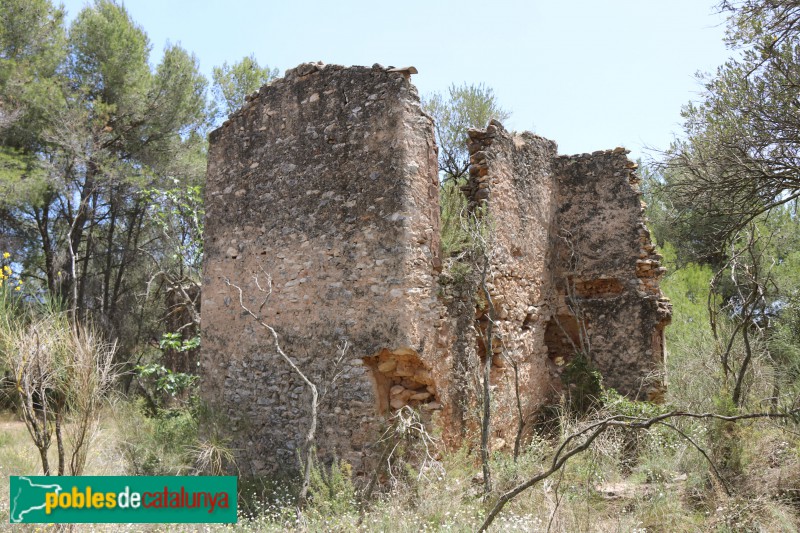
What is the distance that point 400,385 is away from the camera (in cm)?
593

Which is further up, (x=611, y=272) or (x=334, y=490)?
(x=611, y=272)

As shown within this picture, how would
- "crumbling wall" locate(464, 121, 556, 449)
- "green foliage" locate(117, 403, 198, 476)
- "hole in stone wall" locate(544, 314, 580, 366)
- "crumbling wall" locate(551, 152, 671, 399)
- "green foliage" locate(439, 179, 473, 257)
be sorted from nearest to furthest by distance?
"green foliage" locate(439, 179, 473, 257), "crumbling wall" locate(464, 121, 556, 449), "green foliage" locate(117, 403, 198, 476), "crumbling wall" locate(551, 152, 671, 399), "hole in stone wall" locate(544, 314, 580, 366)

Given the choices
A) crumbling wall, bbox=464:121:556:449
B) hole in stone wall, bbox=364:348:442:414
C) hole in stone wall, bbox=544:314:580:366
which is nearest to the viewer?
hole in stone wall, bbox=364:348:442:414

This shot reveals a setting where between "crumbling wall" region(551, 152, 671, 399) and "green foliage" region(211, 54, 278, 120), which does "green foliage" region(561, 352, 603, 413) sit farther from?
"green foliage" region(211, 54, 278, 120)

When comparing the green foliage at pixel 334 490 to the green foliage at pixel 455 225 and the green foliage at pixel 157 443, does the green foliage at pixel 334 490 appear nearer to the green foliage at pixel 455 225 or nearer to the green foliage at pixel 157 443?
the green foliage at pixel 157 443

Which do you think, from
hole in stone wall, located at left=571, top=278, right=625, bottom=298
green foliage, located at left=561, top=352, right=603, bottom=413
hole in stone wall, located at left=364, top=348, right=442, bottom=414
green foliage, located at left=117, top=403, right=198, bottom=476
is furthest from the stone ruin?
green foliage, located at left=117, top=403, right=198, bottom=476

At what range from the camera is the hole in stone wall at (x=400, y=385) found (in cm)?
582

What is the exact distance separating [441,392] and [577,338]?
126 inches

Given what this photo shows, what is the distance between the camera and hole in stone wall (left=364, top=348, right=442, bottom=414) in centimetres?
582

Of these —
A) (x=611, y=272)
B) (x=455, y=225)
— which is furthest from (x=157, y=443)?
(x=611, y=272)

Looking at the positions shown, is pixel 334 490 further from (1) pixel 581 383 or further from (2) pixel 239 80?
(2) pixel 239 80

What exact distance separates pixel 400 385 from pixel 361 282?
1.02 m

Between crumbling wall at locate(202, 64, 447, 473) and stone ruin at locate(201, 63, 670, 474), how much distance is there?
16 mm

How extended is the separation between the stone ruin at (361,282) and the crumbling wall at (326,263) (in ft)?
0.05
